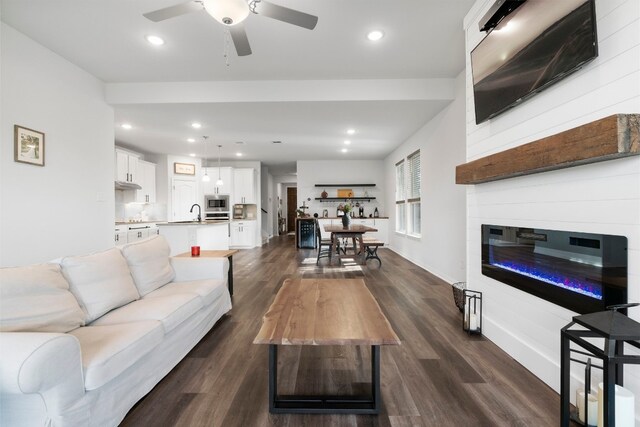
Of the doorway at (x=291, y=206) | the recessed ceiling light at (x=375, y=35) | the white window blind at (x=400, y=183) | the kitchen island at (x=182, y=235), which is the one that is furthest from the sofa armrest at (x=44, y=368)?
the doorway at (x=291, y=206)

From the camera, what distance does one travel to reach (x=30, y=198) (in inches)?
113

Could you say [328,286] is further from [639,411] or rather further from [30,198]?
Result: [30,198]

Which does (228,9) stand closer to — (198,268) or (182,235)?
(198,268)

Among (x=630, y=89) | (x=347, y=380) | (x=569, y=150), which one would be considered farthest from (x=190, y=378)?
(x=630, y=89)

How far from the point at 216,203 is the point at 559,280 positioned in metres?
8.09

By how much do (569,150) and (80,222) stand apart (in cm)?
475

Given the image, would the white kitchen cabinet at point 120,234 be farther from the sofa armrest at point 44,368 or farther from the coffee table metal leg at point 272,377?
the coffee table metal leg at point 272,377

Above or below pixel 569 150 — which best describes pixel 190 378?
below

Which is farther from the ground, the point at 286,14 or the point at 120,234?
the point at 286,14

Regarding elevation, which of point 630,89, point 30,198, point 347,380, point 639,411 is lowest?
point 347,380

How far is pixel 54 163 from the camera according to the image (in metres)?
3.16

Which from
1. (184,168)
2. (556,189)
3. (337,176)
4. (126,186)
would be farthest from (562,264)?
(184,168)

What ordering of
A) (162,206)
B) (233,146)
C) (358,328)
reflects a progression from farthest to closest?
(162,206)
(233,146)
(358,328)

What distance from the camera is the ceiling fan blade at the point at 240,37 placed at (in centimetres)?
201
